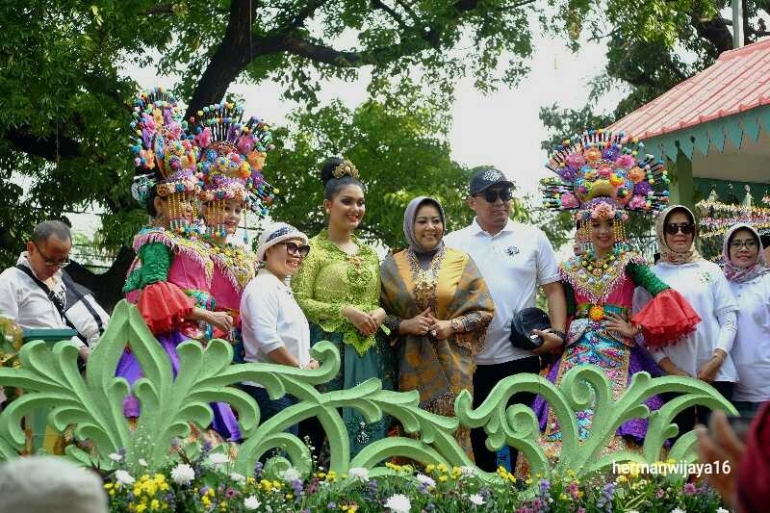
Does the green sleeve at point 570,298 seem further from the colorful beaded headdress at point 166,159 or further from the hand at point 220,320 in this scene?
the colorful beaded headdress at point 166,159

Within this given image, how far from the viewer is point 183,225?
6078mm

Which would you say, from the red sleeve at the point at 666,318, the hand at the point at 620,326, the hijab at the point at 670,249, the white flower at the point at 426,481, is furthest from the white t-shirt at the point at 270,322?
the hijab at the point at 670,249

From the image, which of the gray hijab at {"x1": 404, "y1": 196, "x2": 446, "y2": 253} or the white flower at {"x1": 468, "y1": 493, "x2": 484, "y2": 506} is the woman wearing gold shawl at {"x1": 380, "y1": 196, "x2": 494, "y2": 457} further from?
the white flower at {"x1": 468, "y1": 493, "x2": 484, "y2": 506}

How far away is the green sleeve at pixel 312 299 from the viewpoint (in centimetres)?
625

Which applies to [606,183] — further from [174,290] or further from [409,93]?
[409,93]

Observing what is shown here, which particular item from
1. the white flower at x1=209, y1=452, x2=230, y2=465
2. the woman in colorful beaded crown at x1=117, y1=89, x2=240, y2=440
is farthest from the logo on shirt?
the white flower at x1=209, y1=452, x2=230, y2=465

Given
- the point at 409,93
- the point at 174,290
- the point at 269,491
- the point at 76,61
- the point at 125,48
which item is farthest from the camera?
the point at 409,93

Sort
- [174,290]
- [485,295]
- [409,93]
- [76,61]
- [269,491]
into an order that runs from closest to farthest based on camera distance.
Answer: [269,491] → [174,290] → [485,295] → [76,61] → [409,93]

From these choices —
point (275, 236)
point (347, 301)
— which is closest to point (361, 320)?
point (347, 301)

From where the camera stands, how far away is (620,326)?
6.48 meters

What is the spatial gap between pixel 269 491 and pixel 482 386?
1954 mm

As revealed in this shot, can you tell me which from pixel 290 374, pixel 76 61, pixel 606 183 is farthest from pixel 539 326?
pixel 76 61

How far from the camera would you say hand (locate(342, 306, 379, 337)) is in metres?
6.16

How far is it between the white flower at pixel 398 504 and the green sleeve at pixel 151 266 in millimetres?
1603
